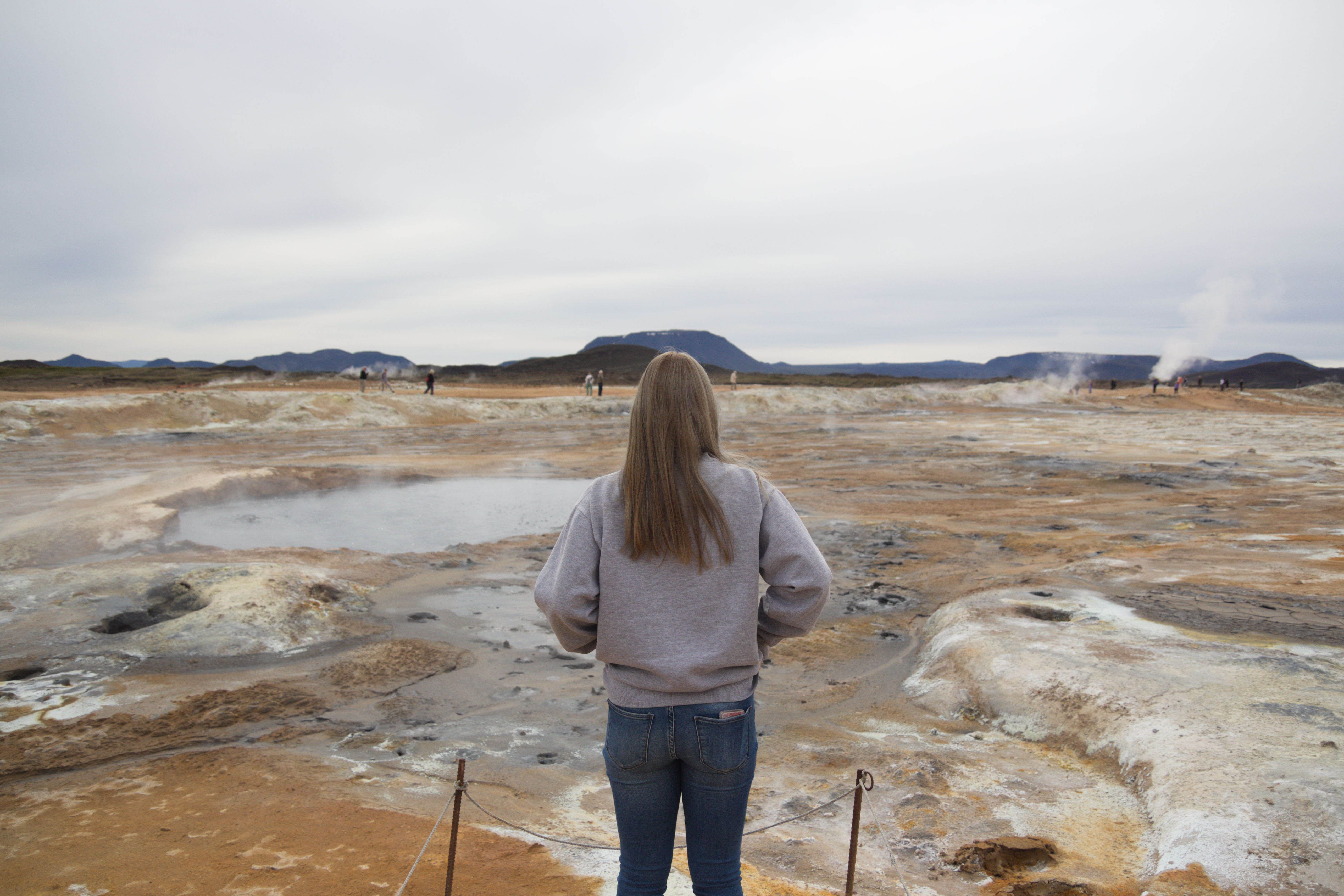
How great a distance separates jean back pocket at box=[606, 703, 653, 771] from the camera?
1.79 m

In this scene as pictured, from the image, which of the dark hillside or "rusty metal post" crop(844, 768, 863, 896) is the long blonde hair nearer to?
"rusty metal post" crop(844, 768, 863, 896)

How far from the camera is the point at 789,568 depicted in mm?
1840

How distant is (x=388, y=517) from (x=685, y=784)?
33.9ft

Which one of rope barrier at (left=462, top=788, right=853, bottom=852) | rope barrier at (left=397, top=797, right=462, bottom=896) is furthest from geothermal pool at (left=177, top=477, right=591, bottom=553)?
rope barrier at (left=462, top=788, right=853, bottom=852)

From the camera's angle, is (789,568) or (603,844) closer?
(789,568)

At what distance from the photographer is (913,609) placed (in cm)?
714

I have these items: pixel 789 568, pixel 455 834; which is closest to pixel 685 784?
pixel 789 568

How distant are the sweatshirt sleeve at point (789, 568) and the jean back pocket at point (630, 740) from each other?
1.22ft

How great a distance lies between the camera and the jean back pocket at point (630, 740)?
179 cm

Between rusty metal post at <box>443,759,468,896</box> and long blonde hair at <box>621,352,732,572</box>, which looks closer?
long blonde hair at <box>621,352,732,572</box>

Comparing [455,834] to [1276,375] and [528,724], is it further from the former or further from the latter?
[1276,375]

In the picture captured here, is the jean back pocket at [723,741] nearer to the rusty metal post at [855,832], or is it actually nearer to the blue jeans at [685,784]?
the blue jeans at [685,784]

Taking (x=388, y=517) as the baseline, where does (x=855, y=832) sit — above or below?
above

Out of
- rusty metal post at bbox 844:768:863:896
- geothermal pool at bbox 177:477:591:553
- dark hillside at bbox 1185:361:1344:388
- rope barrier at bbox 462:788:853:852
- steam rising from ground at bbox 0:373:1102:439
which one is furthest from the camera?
dark hillside at bbox 1185:361:1344:388
